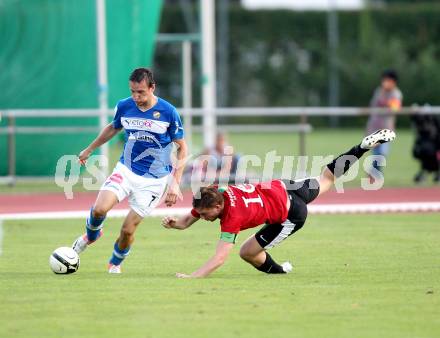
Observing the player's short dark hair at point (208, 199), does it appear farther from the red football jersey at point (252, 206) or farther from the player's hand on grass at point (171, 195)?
the player's hand on grass at point (171, 195)

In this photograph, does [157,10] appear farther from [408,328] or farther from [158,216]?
[408,328]

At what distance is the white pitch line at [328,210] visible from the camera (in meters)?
15.1

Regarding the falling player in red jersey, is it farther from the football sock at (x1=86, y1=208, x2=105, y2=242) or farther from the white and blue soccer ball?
the white and blue soccer ball

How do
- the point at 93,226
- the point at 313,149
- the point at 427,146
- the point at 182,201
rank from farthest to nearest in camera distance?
the point at 313,149 → the point at 427,146 → the point at 182,201 → the point at 93,226

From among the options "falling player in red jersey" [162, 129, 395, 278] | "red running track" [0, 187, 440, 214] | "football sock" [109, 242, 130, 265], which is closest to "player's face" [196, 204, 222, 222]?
"falling player in red jersey" [162, 129, 395, 278]

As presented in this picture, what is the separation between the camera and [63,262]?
9727 mm

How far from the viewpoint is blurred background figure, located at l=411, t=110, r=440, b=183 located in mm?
19891

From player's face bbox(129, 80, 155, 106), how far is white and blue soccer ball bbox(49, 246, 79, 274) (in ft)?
4.94

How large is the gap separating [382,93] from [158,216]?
22.1 ft

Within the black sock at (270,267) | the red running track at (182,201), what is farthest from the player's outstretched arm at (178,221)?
the red running track at (182,201)

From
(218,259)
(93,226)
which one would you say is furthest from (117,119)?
(218,259)

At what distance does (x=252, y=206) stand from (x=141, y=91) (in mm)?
1462

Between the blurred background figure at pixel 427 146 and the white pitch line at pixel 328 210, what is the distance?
11.1 feet

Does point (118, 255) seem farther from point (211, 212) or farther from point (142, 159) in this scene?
point (211, 212)
